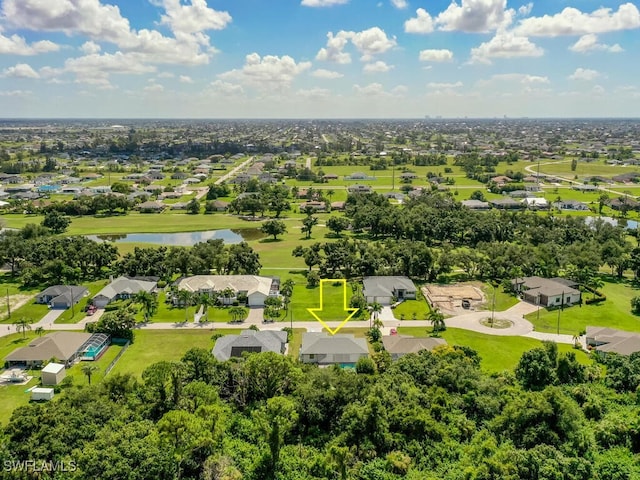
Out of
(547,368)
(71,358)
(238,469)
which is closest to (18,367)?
(71,358)

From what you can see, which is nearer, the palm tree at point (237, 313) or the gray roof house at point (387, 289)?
the palm tree at point (237, 313)

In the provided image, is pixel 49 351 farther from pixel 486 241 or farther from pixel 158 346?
pixel 486 241

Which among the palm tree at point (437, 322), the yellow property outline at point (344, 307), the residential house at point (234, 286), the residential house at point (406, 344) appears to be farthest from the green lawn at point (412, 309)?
the residential house at point (234, 286)

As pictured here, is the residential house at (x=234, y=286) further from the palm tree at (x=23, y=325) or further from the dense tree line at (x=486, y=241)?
the palm tree at (x=23, y=325)

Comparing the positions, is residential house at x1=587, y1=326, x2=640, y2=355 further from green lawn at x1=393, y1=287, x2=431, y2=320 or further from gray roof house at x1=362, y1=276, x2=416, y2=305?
gray roof house at x1=362, y1=276, x2=416, y2=305

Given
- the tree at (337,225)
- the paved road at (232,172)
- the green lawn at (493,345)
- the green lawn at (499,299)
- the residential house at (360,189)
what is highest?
the paved road at (232,172)

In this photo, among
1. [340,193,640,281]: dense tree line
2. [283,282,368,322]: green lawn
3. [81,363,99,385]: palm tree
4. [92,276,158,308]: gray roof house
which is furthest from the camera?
[340,193,640,281]: dense tree line

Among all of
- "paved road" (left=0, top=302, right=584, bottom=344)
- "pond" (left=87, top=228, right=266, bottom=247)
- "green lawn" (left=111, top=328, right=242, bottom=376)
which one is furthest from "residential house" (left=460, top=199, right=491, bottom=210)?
"green lawn" (left=111, top=328, right=242, bottom=376)
